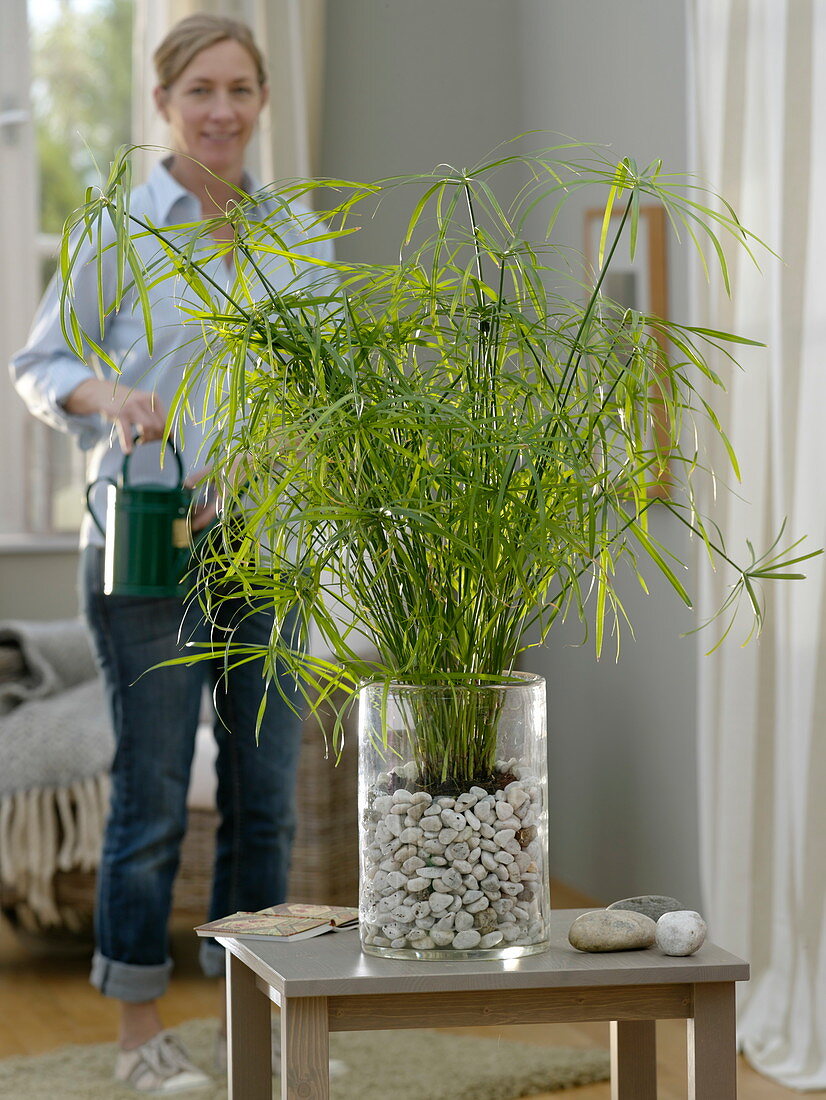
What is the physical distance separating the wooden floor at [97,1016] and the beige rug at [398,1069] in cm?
5

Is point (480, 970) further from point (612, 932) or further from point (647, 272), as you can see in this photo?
point (647, 272)

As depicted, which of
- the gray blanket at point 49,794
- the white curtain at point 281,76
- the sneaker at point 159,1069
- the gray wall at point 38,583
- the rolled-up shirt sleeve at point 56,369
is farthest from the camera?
the gray wall at point 38,583

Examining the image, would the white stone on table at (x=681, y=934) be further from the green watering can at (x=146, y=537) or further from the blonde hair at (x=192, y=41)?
the blonde hair at (x=192, y=41)

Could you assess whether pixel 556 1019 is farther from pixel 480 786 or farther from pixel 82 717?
pixel 82 717

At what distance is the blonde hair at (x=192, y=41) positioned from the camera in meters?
1.86

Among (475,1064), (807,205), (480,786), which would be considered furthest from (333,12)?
(480,786)

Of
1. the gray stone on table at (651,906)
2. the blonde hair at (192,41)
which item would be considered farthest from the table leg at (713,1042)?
the blonde hair at (192,41)

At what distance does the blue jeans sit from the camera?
6.09 feet

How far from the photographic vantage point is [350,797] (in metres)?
2.69

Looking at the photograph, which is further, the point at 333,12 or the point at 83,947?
the point at 333,12

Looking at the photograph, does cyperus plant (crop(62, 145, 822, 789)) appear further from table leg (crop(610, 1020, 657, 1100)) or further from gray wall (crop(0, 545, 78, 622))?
gray wall (crop(0, 545, 78, 622))

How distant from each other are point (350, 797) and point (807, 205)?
1358 mm

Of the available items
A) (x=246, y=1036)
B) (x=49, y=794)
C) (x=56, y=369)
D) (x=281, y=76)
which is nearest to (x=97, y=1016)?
(x=49, y=794)

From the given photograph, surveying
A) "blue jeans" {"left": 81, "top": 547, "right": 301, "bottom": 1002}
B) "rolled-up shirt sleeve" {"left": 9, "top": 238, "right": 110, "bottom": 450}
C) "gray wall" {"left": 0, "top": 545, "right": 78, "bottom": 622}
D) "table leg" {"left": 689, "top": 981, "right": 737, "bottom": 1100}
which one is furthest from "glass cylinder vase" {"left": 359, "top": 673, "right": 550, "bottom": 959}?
"gray wall" {"left": 0, "top": 545, "right": 78, "bottom": 622}
